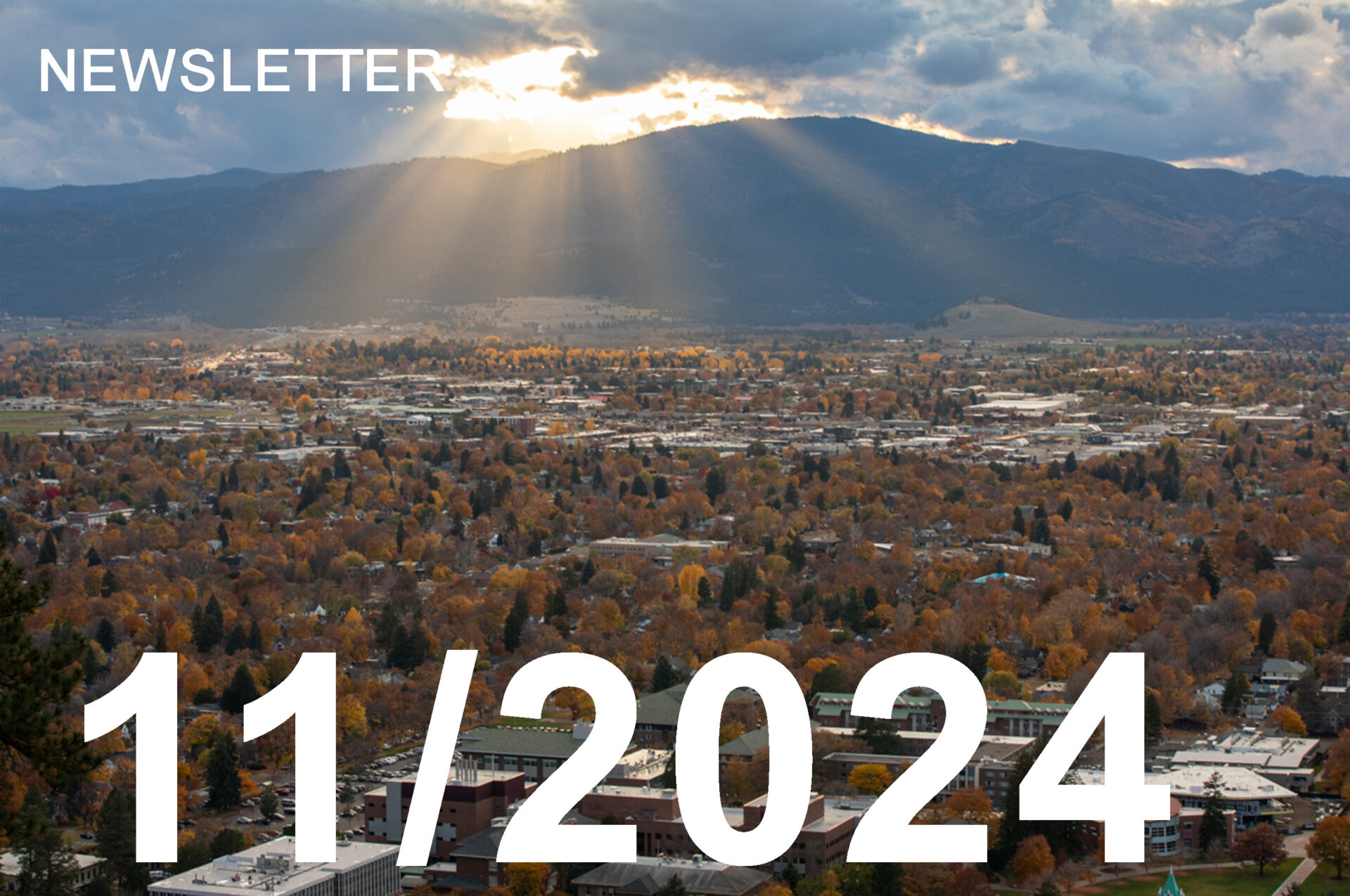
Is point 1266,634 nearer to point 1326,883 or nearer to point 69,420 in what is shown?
point 1326,883

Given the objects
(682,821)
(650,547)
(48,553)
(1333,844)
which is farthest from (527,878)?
(48,553)

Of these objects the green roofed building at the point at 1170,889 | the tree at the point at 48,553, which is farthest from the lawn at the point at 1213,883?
the tree at the point at 48,553

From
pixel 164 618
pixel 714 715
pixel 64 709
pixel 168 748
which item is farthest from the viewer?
pixel 164 618

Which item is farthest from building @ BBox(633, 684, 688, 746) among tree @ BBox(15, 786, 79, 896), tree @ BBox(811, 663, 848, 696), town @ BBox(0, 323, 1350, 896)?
tree @ BBox(15, 786, 79, 896)

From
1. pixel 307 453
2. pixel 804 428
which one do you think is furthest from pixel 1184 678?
pixel 804 428

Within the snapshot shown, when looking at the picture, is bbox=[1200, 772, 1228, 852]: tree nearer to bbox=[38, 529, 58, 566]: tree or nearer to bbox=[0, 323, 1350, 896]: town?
bbox=[0, 323, 1350, 896]: town

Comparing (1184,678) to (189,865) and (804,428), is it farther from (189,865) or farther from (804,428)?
(804,428)

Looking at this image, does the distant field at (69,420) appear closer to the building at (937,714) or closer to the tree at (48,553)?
the tree at (48,553)
